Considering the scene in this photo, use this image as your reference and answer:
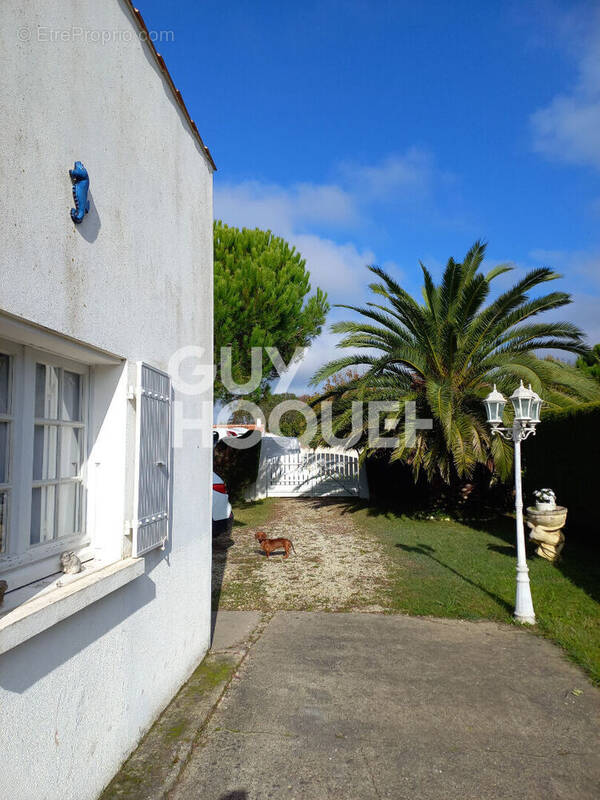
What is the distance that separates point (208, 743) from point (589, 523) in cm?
821

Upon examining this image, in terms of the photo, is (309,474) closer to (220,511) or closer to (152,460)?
(220,511)

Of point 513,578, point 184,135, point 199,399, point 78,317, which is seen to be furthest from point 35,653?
point 513,578

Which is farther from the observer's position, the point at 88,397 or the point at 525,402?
the point at 525,402

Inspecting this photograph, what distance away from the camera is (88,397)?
9.96 ft

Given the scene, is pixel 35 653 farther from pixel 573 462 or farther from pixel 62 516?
pixel 573 462

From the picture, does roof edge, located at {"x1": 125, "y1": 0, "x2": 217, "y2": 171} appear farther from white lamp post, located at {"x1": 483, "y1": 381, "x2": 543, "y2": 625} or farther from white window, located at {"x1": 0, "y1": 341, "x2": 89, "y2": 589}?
white lamp post, located at {"x1": 483, "y1": 381, "x2": 543, "y2": 625}

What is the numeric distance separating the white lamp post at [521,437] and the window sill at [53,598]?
4214mm

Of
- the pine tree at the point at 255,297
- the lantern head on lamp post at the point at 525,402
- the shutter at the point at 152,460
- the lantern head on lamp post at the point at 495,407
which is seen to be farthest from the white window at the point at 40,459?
the pine tree at the point at 255,297

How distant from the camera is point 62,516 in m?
2.78

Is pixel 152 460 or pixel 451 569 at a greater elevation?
pixel 152 460

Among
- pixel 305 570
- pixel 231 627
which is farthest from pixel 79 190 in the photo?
pixel 305 570

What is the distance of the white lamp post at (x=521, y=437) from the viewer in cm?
545

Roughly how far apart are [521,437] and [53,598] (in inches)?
200

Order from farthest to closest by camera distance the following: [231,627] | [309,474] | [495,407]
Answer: [309,474] < [495,407] < [231,627]
